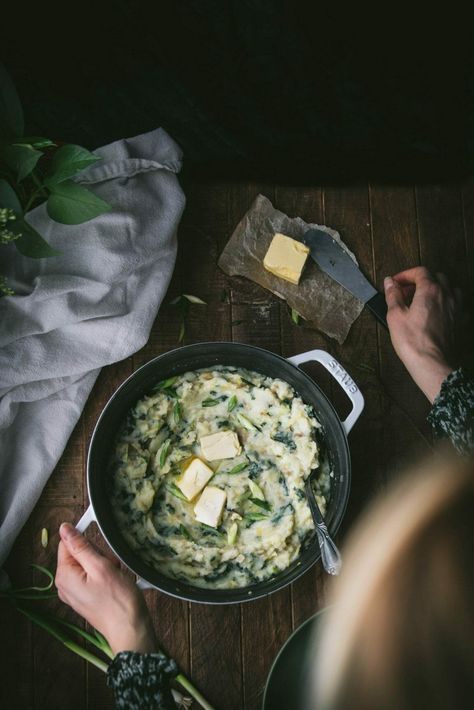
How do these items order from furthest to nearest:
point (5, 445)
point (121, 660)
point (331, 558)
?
1. point (5, 445)
2. point (331, 558)
3. point (121, 660)

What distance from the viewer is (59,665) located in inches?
52.3

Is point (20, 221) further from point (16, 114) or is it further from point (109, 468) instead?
point (109, 468)

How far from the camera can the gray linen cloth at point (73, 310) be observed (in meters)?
1.28

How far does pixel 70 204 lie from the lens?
1188 millimetres

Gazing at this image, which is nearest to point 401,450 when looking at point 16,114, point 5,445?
point 5,445

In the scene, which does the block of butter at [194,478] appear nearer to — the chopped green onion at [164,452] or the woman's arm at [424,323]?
the chopped green onion at [164,452]

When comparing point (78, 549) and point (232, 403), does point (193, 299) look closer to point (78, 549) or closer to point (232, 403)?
point (232, 403)

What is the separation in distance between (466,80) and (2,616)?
54.9 inches

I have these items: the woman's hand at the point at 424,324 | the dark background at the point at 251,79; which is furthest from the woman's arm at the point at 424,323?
the dark background at the point at 251,79

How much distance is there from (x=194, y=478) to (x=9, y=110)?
714 mm

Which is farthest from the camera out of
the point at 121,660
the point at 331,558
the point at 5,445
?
the point at 5,445

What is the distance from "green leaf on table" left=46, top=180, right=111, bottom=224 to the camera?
3.88 ft

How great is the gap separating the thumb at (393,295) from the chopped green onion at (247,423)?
0.38 meters

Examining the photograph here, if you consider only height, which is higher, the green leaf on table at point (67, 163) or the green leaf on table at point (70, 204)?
the green leaf on table at point (67, 163)
